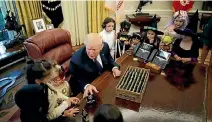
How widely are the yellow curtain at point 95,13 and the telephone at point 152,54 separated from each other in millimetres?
2520

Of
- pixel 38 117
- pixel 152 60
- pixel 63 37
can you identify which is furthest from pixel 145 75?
pixel 63 37

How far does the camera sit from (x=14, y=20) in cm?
331

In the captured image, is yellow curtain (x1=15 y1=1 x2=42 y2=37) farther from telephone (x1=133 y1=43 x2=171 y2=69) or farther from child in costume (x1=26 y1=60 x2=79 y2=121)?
child in costume (x1=26 y1=60 x2=79 y2=121)

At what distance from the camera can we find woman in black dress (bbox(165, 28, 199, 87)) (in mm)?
1753

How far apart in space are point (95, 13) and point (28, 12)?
146 cm

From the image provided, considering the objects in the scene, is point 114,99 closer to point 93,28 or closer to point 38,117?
point 38,117

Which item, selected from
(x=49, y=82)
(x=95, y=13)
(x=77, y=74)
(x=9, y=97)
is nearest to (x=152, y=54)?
(x=77, y=74)

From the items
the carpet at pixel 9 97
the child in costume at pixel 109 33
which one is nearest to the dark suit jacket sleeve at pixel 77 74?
the carpet at pixel 9 97

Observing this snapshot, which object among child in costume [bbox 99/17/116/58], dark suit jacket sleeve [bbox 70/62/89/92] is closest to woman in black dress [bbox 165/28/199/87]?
dark suit jacket sleeve [bbox 70/62/89/92]

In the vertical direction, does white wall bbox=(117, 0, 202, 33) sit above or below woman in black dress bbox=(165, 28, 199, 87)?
above

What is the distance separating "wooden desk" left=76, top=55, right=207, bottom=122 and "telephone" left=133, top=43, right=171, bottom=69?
25 centimetres

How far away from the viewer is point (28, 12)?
3703 millimetres

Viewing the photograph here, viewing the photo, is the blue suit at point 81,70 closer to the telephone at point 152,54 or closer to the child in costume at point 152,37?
the telephone at point 152,54

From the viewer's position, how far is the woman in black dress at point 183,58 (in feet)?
5.75
